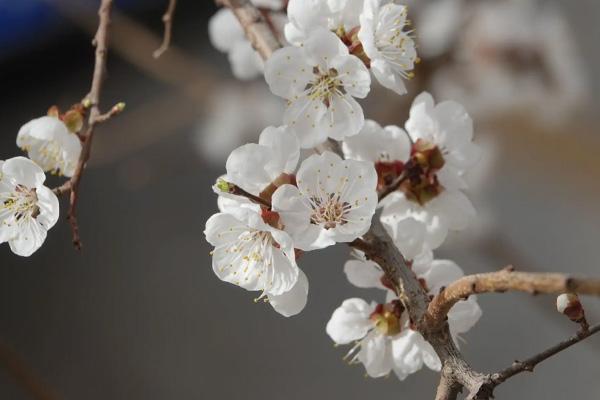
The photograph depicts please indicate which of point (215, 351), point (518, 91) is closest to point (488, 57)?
point (518, 91)

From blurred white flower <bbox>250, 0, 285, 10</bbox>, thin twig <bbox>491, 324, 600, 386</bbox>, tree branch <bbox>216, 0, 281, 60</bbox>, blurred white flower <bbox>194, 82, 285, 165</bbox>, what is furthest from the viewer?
blurred white flower <bbox>194, 82, 285, 165</bbox>

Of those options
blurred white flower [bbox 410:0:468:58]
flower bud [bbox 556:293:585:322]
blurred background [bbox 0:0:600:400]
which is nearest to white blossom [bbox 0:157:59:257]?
flower bud [bbox 556:293:585:322]

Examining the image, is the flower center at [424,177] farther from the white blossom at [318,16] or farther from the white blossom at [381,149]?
the white blossom at [318,16]

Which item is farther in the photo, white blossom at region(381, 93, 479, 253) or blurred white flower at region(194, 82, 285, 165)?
blurred white flower at region(194, 82, 285, 165)

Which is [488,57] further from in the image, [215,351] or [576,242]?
[215,351]

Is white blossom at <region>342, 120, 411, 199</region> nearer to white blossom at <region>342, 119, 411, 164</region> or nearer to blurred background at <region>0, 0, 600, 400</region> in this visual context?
white blossom at <region>342, 119, 411, 164</region>
